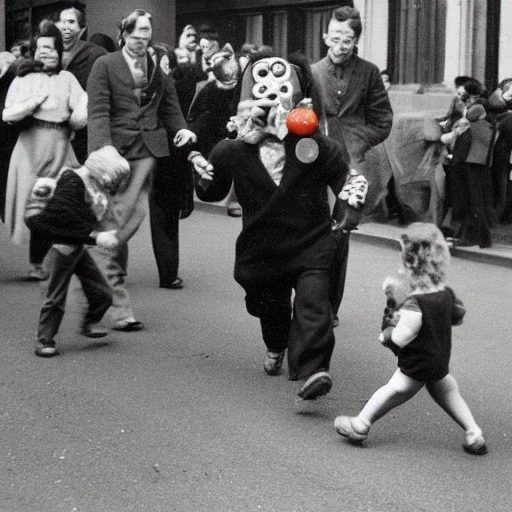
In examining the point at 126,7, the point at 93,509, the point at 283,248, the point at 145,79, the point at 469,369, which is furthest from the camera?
the point at 126,7

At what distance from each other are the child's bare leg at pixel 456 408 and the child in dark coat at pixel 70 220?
2.26 m

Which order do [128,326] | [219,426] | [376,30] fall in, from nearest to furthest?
[219,426] < [128,326] < [376,30]

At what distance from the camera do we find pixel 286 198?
6801mm

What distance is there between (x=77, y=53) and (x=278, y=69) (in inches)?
174

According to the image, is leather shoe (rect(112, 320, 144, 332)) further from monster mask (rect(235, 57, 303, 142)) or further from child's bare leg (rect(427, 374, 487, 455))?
child's bare leg (rect(427, 374, 487, 455))

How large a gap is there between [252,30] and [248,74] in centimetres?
1696

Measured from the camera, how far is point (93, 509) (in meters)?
5.23

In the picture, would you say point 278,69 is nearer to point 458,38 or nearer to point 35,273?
point 35,273

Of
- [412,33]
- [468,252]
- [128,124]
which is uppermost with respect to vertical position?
[412,33]

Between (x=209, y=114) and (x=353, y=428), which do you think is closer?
(x=353, y=428)

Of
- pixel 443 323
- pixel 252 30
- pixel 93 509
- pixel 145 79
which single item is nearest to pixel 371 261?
pixel 145 79

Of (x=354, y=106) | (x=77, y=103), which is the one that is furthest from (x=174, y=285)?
(x=354, y=106)

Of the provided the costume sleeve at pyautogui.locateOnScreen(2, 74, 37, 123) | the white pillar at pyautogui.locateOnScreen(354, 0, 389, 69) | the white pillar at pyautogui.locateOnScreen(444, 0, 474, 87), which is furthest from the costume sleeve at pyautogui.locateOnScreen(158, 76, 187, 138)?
the white pillar at pyautogui.locateOnScreen(354, 0, 389, 69)

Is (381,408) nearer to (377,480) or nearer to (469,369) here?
(377,480)
